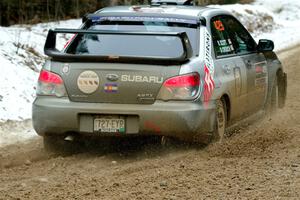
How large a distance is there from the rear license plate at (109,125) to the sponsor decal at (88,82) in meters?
0.30

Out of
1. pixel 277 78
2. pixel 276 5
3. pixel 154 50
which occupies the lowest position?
pixel 276 5

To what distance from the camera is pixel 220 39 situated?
802 cm

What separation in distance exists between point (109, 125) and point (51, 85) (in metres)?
0.71

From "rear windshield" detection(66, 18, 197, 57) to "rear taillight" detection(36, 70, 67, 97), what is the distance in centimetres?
48

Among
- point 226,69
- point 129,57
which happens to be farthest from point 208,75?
point 129,57

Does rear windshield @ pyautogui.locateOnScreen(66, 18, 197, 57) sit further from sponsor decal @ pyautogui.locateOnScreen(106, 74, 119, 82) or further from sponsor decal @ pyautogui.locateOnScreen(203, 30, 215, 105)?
sponsor decal @ pyautogui.locateOnScreen(106, 74, 119, 82)

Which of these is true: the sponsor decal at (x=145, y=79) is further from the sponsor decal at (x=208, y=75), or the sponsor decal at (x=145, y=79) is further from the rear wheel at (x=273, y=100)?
the rear wheel at (x=273, y=100)

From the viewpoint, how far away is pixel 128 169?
642 centimetres

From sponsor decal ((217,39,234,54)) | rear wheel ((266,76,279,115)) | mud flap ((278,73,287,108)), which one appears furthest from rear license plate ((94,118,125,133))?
mud flap ((278,73,287,108))

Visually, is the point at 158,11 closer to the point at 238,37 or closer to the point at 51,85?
the point at 238,37

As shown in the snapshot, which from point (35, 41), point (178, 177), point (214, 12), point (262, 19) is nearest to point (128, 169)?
point (178, 177)

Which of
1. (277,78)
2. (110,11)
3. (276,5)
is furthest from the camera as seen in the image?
(276,5)

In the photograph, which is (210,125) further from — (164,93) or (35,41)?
(35,41)

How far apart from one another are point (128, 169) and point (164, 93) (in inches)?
34.1
